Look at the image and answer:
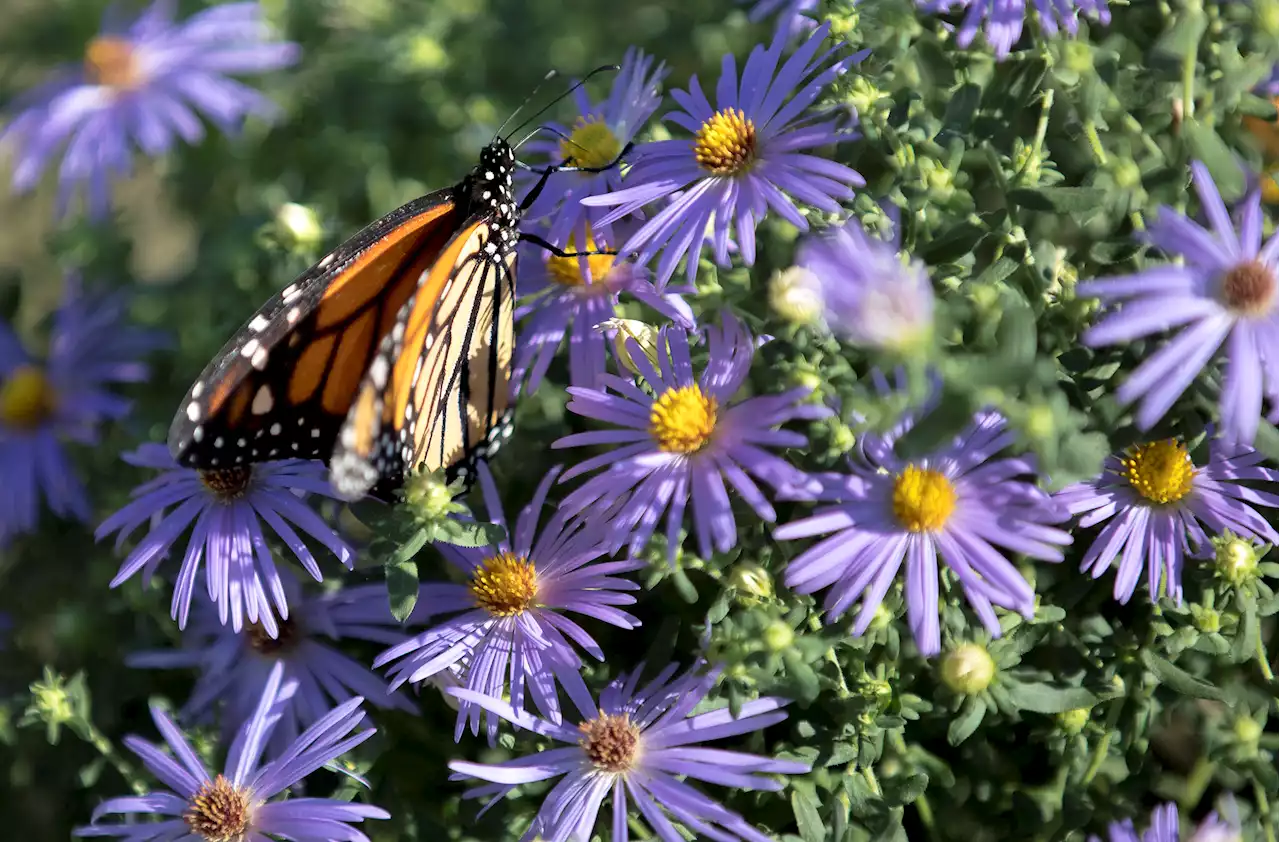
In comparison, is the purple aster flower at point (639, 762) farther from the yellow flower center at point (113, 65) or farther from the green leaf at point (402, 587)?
the yellow flower center at point (113, 65)

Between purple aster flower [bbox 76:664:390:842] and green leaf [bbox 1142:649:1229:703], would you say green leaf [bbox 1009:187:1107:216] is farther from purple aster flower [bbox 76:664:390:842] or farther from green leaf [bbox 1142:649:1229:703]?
purple aster flower [bbox 76:664:390:842]

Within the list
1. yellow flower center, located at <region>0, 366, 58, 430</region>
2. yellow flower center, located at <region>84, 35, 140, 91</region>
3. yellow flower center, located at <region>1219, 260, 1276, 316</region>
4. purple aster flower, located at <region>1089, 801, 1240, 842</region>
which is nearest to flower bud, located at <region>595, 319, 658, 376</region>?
yellow flower center, located at <region>1219, 260, 1276, 316</region>

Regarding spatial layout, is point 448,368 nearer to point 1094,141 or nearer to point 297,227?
point 297,227

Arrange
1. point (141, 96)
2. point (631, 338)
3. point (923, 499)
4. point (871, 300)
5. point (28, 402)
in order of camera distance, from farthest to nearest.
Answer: point (141, 96) < point (28, 402) < point (631, 338) < point (923, 499) < point (871, 300)

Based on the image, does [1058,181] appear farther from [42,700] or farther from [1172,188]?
[42,700]

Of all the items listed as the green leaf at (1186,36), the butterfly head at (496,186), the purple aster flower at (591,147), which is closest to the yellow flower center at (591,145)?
the purple aster flower at (591,147)

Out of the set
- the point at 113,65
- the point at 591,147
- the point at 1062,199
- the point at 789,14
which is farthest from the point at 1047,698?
the point at 113,65
